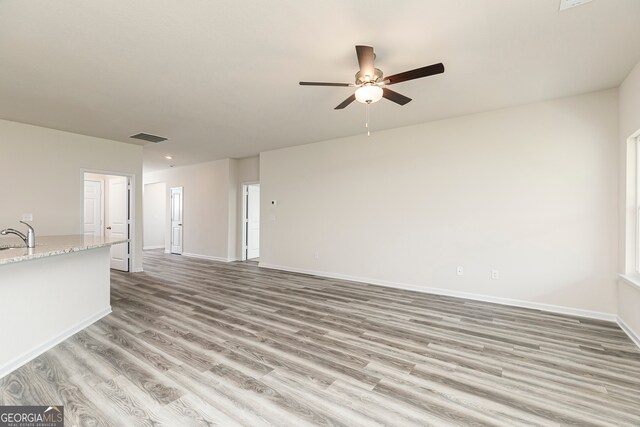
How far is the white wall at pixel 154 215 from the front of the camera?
1015 centimetres

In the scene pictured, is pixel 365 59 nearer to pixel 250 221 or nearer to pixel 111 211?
pixel 250 221

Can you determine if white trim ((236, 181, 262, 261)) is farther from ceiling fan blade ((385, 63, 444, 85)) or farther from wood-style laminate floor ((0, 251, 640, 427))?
ceiling fan blade ((385, 63, 444, 85))

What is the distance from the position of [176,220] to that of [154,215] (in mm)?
2093

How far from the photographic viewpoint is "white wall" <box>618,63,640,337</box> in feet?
9.79

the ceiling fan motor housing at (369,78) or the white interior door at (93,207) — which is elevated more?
the ceiling fan motor housing at (369,78)

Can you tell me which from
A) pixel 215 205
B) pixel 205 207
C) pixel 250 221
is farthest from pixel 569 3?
pixel 205 207

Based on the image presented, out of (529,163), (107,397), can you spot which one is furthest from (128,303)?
(529,163)

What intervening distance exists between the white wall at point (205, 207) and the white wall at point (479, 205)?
250 cm

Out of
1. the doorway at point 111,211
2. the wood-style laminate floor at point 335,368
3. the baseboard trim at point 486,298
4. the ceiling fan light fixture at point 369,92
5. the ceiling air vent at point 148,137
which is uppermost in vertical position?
the ceiling air vent at point 148,137

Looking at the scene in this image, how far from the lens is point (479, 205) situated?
427 centimetres

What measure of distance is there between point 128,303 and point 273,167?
3.88 meters

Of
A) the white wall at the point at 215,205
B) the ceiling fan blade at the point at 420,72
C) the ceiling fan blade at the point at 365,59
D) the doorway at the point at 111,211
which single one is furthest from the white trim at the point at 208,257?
the ceiling fan blade at the point at 420,72

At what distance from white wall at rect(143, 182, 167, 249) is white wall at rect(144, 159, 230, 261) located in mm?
2012

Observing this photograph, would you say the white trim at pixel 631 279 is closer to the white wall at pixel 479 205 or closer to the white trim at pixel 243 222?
the white wall at pixel 479 205
